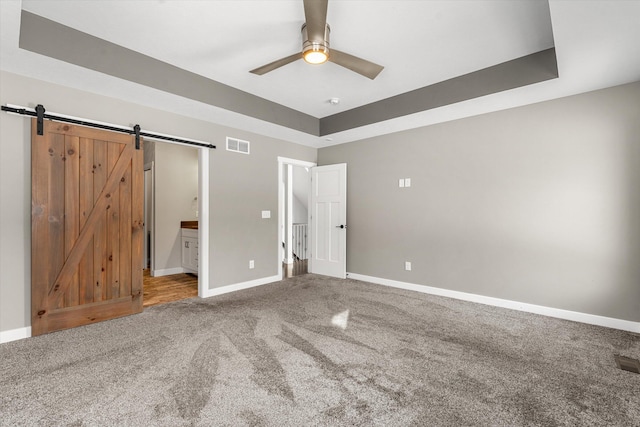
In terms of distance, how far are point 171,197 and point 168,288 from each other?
1896mm

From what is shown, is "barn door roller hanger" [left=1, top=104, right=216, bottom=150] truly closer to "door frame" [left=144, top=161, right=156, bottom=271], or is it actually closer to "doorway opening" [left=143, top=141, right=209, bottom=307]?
"doorway opening" [left=143, top=141, right=209, bottom=307]

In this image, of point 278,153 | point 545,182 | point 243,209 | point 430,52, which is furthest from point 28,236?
point 545,182

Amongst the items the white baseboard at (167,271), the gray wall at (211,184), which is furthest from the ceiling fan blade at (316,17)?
the white baseboard at (167,271)

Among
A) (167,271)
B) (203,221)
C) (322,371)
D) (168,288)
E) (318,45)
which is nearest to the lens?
(322,371)

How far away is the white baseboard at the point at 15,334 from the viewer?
8.81 feet

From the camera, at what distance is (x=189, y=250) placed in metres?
5.58

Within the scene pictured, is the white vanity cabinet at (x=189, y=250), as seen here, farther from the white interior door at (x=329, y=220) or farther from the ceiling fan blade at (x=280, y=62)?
the ceiling fan blade at (x=280, y=62)

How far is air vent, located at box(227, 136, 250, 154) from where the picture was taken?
176 inches

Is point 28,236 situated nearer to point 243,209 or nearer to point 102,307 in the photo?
point 102,307

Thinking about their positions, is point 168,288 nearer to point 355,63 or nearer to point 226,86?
point 226,86

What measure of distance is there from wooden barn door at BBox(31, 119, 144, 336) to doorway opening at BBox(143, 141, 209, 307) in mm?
1816

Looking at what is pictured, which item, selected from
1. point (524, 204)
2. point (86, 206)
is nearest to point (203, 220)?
point (86, 206)

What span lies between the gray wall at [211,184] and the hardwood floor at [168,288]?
561mm

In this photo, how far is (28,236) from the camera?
2828 millimetres
